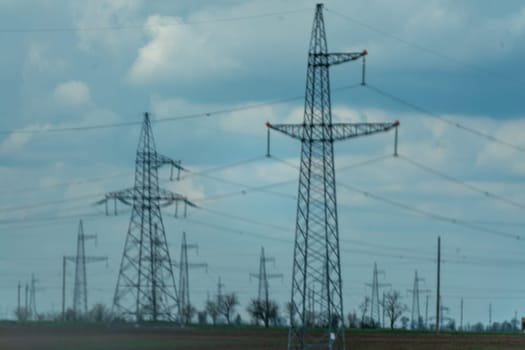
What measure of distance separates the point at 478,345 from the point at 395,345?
770 cm

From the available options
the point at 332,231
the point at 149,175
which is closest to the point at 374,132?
the point at 332,231

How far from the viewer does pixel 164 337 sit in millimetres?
90500

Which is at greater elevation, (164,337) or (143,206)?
(143,206)

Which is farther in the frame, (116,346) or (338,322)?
(116,346)

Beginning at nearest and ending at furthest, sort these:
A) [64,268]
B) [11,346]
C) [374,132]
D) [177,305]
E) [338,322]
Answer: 1. [374,132]
2. [338,322]
3. [11,346]
4. [177,305]
5. [64,268]

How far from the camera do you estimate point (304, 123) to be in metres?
60.2

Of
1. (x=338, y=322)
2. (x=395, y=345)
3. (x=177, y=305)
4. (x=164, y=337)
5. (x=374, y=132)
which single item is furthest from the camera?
(x=177, y=305)

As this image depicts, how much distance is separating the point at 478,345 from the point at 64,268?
267ft

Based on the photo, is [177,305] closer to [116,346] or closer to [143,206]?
[143,206]

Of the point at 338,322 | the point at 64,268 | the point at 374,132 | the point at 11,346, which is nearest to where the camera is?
the point at 374,132

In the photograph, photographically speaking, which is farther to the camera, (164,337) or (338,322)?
(164,337)

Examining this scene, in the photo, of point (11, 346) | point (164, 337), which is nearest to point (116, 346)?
point (11, 346)

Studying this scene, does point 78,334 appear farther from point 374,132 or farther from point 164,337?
point 374,132

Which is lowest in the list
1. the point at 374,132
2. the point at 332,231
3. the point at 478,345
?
the point at 478,345
